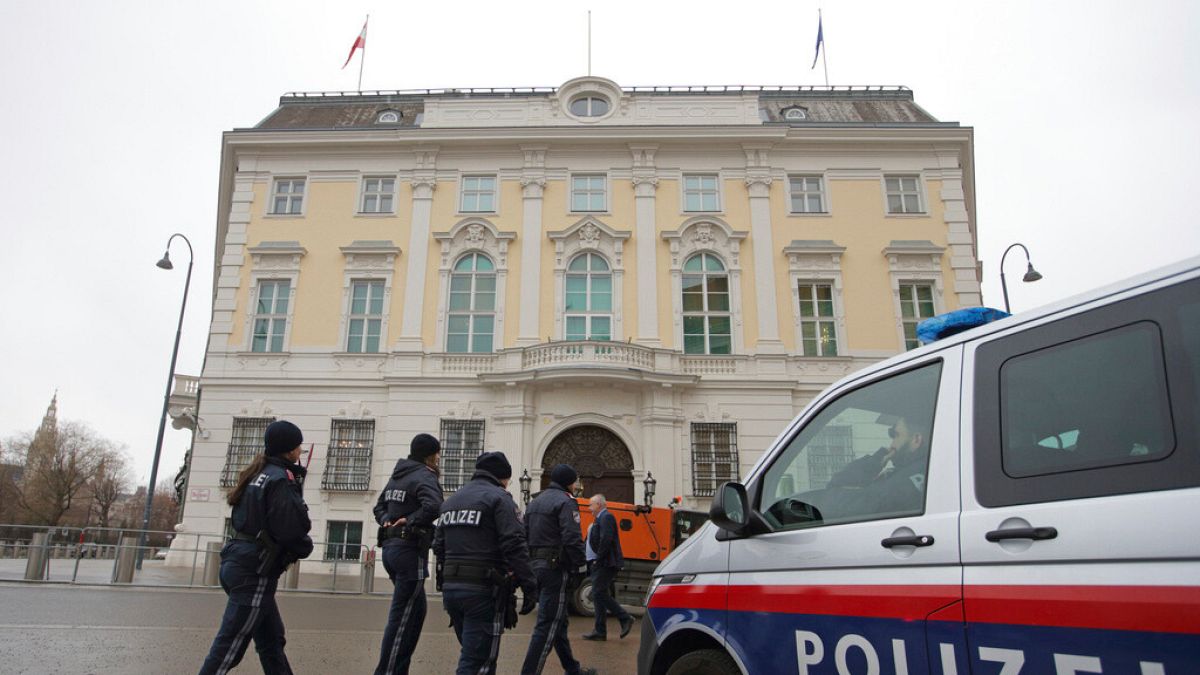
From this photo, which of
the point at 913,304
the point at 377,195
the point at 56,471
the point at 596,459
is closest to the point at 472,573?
the point at 596,459

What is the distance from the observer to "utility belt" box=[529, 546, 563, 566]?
657 cm

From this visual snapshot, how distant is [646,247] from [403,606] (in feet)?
60.8

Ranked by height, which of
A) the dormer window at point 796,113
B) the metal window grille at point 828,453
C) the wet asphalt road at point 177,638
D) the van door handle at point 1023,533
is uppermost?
the dormer window at point 796,113

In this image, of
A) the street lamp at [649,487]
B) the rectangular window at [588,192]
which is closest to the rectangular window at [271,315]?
the rectangular window at [588,192]

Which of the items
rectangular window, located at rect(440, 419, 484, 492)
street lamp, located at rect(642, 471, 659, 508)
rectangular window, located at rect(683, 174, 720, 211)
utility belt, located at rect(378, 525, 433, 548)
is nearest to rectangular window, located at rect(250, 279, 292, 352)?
rectangular window, located at rect(440, 419, 484, 492)

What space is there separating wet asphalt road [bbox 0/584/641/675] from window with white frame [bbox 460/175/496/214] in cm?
1490

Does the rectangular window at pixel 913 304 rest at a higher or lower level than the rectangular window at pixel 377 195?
lower

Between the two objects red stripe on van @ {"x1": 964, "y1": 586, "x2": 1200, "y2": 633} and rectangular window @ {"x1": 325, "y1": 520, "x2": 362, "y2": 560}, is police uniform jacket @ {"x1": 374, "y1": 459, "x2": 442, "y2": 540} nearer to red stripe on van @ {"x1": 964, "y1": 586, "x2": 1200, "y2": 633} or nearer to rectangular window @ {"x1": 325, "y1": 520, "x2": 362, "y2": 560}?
red stripe on van @ {"x1": 964, "y1": 586, "x2": 1200, "y2": 633}

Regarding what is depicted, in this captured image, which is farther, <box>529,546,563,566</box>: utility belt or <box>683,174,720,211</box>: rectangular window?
<box>683,174,720,211</box>: rectangular window

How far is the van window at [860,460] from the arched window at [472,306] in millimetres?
19367

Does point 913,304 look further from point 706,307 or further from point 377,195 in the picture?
point 377,195

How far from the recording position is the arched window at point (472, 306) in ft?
74.1

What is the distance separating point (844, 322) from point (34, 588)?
21.3 meters

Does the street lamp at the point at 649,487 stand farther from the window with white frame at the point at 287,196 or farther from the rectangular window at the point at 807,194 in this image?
the window with white frame at the point at 287,196
